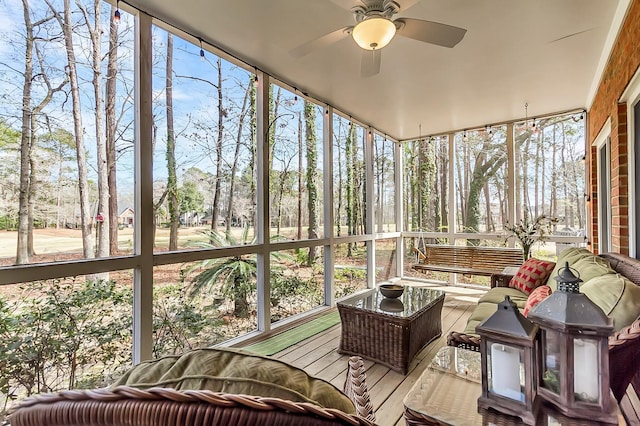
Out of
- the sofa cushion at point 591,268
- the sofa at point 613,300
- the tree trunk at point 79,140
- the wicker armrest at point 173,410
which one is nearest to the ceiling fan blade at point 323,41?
the tree trunk at point 79,140

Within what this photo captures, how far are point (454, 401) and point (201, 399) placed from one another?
0.99 m

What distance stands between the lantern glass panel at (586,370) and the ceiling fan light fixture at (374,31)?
175 centimetres

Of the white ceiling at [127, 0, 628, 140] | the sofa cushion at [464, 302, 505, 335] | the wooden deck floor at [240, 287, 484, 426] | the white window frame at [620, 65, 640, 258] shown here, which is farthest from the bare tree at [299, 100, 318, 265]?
the white window frame at [620, 65, 640, 258]

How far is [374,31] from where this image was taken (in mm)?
1857

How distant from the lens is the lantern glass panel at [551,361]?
3.12ft

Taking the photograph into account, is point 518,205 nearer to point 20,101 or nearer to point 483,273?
point 483,273

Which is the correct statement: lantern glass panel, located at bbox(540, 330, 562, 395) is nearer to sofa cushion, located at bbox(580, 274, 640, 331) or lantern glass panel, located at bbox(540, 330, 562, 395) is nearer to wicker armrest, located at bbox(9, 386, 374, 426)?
sofa cushion, located at bbox(580, 274, 640, 331)

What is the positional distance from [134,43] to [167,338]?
2.19 m

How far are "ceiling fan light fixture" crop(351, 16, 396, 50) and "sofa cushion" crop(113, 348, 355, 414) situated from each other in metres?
1.87

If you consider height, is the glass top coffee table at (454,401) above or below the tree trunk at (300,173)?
below

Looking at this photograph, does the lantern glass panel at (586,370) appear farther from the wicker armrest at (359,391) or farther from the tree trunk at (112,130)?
the tree trunk at (112,130)

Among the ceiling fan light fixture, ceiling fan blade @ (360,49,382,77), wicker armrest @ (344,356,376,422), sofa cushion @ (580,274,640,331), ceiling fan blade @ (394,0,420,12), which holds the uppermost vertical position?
ceiling fan blade @ (394,0,420,12)

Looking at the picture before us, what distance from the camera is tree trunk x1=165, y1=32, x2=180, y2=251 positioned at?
2.50 m

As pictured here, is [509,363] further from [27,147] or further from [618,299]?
[27,147]
